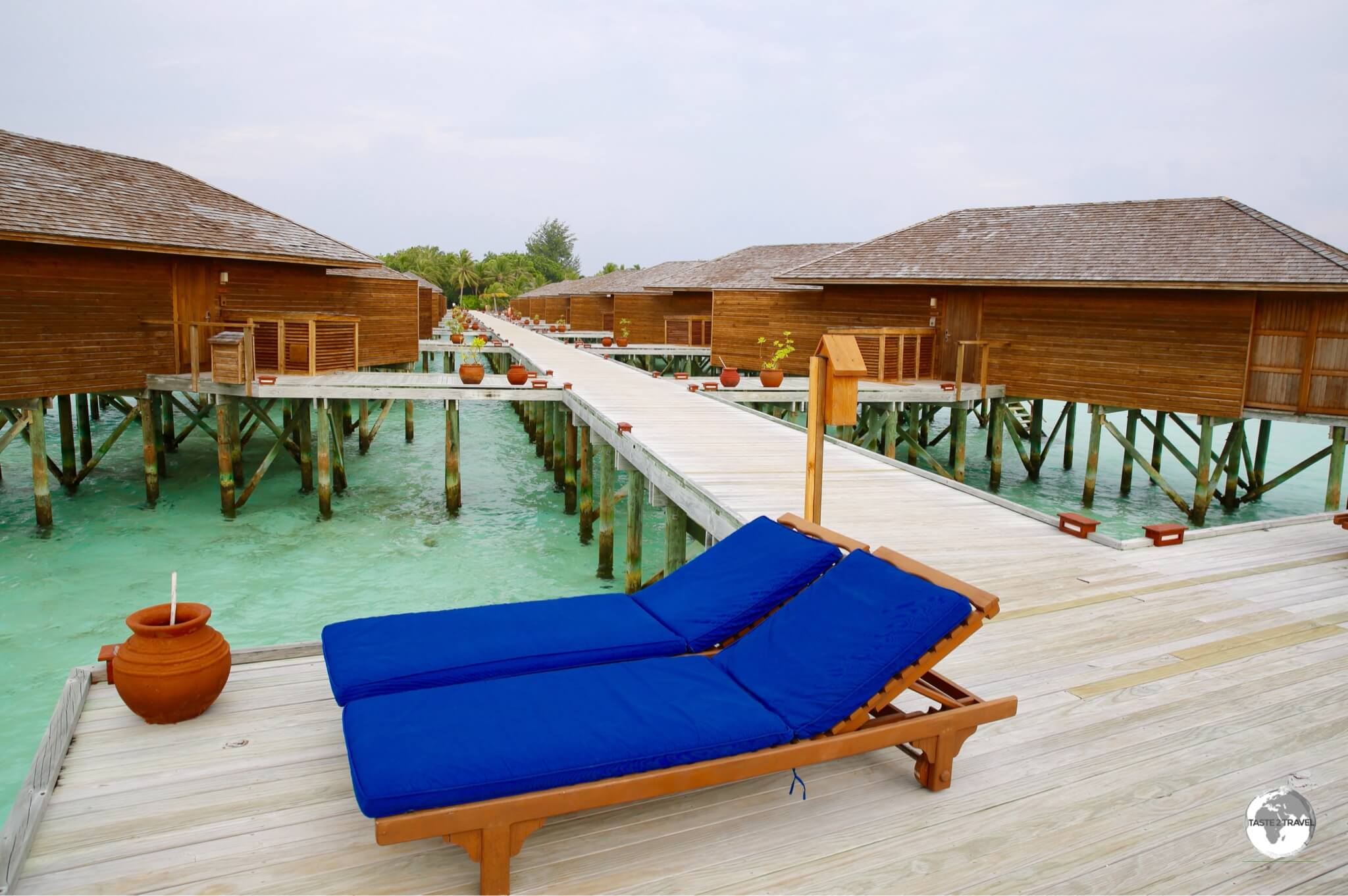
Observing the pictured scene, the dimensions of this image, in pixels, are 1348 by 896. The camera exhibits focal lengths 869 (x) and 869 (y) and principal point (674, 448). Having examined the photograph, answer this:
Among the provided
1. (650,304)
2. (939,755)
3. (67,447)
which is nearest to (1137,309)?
(939,755)

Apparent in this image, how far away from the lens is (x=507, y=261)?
289 feet

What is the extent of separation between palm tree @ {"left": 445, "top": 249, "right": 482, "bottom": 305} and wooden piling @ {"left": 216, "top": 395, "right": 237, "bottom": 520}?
66.7 meters

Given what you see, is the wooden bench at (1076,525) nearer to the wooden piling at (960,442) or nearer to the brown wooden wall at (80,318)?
the wooden piling at (960,442)

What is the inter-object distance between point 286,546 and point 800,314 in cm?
1395

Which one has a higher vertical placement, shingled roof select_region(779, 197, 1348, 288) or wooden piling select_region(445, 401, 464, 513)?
shingled roof select_region(779, 197, 1348, 288)

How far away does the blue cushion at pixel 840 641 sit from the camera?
321 cm

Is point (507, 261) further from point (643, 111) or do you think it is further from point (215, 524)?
point (215, 524)

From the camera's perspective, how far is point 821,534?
4.62m

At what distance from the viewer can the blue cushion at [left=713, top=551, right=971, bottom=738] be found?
3.21 meters

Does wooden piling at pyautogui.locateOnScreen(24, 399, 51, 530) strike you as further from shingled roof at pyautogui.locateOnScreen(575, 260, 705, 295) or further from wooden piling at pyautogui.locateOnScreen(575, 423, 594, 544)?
shingled roof at pyautogui.locateOnScreen(575, 260, 705, 295)

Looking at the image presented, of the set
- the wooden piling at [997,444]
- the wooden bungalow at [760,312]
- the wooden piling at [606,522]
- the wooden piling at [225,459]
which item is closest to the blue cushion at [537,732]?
the wooden piling at [606,522]

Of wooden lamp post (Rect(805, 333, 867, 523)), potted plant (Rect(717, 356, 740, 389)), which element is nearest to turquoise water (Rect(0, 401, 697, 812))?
potted plant (Rect(717, 356, 740, 389))

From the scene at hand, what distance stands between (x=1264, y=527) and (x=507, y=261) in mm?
86094

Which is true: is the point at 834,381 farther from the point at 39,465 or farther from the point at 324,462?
the point at 39,465
